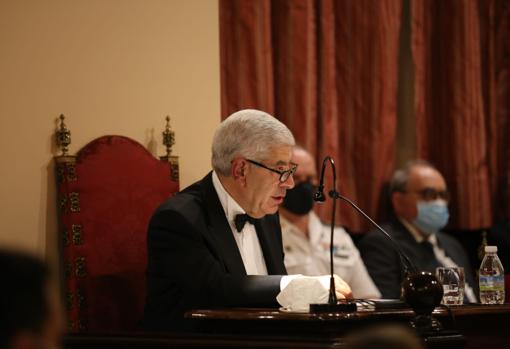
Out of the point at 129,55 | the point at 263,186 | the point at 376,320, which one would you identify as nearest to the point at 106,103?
the point at 129,55

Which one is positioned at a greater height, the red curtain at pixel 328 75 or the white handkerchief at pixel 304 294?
the red curtain at pixel 328 75

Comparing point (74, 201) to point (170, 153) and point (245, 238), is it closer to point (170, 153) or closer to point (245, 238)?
point (170, 153)

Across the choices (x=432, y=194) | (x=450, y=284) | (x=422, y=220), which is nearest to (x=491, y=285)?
(x=450, y=284)

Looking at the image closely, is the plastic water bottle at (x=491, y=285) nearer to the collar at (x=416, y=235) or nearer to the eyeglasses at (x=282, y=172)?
the eyeglasses at (x=282, y=172)

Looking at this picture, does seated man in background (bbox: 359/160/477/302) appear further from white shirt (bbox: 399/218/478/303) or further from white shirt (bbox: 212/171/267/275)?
white shirt (bbox: 212/171/267/275)

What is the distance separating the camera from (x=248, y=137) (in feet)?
12.4

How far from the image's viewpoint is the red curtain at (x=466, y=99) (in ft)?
19.6

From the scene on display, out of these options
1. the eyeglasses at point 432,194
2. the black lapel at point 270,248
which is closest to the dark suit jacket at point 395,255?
the eyeglasses at point 432,194

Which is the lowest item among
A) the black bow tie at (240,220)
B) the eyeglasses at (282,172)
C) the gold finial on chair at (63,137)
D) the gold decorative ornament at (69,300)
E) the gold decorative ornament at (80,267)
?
the gold decorative ornament at (69,300)

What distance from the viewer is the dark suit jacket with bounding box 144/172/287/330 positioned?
10.8 feet

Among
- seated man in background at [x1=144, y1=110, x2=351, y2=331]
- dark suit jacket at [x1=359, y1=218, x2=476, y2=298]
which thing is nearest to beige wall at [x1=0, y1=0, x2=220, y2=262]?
seated man in background at [x1=144, y1=110, x2=351, y2=331]

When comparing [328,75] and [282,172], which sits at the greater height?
[328,75]

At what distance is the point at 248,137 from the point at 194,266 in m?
0.64

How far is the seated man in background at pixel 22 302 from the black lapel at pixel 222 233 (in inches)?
92.8
